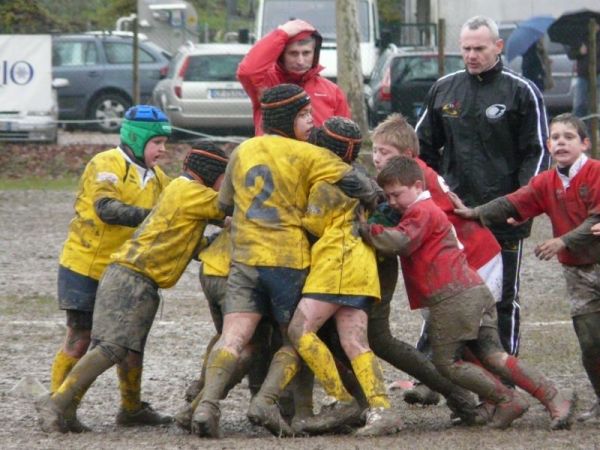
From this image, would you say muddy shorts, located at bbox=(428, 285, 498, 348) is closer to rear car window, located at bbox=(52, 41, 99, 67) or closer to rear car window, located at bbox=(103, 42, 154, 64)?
rear car window, located at bbox=(103, 42, 154, 64)

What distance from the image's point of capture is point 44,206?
17984 millimetres

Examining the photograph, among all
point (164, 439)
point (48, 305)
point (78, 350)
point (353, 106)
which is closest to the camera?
point (164, 439)

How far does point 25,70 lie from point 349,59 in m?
4.71

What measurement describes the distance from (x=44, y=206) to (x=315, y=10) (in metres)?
9.50

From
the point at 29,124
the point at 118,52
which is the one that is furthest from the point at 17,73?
the point at 118,52

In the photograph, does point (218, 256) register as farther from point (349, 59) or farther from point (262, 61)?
point (349, 59)

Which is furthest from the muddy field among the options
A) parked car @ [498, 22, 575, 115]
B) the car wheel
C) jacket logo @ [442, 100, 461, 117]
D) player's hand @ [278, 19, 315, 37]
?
the car wheel

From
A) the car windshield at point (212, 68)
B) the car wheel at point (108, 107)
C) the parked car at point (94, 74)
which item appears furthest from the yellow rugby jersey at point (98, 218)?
the car wheel at point (108, 107)

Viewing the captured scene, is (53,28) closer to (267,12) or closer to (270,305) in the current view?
(267,12)

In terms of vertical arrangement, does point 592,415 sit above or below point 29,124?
below

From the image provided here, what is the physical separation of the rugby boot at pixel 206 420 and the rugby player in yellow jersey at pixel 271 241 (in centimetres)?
7

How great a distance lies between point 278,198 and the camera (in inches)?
272

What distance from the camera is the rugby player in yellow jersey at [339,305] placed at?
6840 mm

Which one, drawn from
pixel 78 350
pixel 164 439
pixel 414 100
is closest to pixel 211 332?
pixel 78 350
